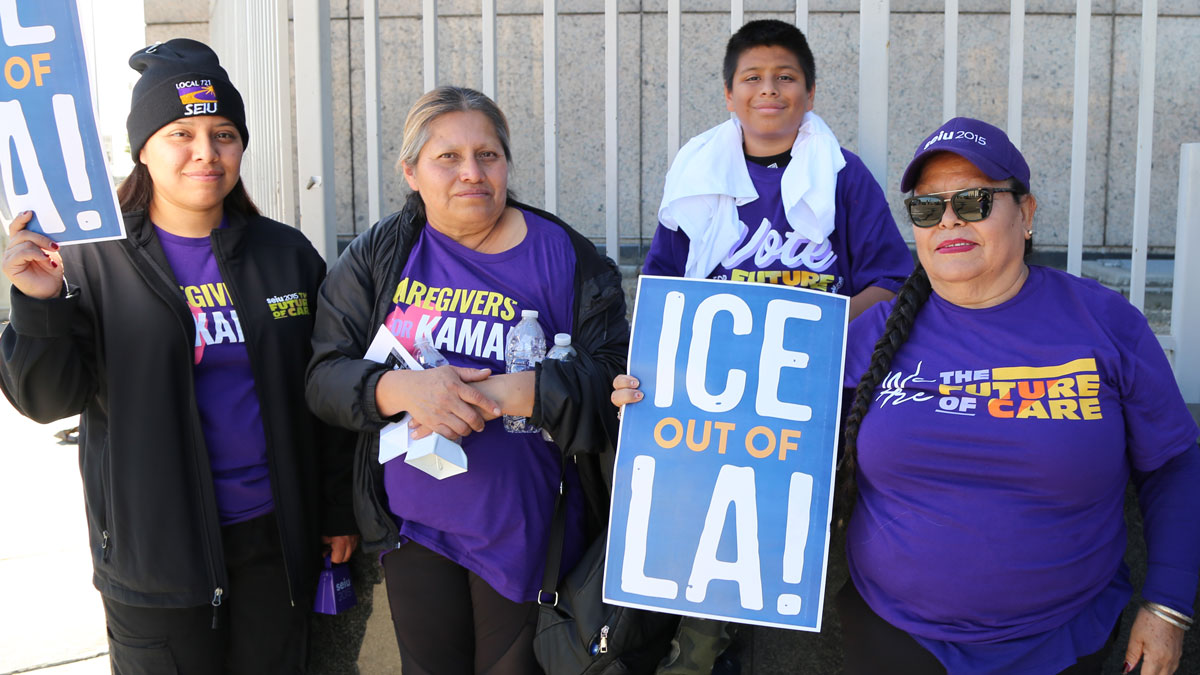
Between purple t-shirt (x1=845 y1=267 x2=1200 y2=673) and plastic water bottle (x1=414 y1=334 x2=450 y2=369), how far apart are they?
3.64 feet

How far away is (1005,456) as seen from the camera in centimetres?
229

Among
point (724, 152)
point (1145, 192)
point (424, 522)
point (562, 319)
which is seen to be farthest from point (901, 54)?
point (424, 522)

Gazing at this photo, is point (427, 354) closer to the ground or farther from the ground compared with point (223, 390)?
farther from the ground

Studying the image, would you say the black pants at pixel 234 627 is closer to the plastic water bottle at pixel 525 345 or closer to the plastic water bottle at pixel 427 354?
the plastic water bottle at pixel 427 354

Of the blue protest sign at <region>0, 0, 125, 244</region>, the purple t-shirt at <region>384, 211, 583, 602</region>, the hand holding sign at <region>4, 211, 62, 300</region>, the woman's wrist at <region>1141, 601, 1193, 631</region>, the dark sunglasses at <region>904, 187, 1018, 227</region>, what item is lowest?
the woman's wrist at <region>1141, 601, 1193, 631</region>

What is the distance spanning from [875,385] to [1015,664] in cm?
71

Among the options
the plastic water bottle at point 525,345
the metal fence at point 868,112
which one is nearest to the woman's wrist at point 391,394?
the plastic water bottle at point 525,345

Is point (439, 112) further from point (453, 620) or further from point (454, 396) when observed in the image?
point (453, 620)

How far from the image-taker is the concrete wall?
6.66m

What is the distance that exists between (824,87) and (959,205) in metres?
4.49

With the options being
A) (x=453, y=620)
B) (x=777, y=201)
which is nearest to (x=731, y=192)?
(x=777, y=201)

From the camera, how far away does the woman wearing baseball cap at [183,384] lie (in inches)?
103

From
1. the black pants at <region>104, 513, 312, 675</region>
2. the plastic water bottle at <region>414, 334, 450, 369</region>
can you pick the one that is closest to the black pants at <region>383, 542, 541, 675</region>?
the black pants at <region>104, 513, 312, 675</region>

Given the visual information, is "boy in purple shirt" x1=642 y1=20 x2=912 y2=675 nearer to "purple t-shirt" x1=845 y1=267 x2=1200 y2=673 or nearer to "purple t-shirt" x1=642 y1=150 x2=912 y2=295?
"purple t-shirt" x1=642 y1=150 x2=912 y2=295
